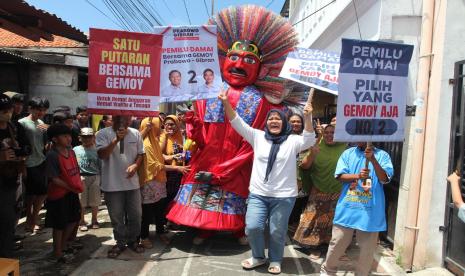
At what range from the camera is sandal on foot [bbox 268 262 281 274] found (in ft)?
13.5

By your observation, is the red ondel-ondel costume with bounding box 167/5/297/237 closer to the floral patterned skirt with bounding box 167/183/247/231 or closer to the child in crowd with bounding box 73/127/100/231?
the floral patterned skirt with bounding box 167/183/247/231

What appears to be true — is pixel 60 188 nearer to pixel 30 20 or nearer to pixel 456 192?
pixel 30 20

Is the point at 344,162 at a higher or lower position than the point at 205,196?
higher

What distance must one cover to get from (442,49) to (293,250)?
2687 mm

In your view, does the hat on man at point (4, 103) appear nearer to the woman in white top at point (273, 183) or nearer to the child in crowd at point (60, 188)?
the child in crowd at point (60, 188)

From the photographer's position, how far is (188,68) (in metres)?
4.33

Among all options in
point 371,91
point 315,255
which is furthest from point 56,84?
point 371,91

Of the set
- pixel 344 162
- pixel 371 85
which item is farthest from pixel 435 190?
pixel 371 85

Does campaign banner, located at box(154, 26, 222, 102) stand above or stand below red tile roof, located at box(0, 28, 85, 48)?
below

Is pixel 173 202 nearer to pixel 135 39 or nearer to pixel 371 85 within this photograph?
pixel 135 39

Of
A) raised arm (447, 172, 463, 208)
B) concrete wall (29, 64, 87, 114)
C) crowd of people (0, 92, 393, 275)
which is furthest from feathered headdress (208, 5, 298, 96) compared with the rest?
concrete wall (29, 64, 87, 114)

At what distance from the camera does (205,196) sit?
15.8 feet

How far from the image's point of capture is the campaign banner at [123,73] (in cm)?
399

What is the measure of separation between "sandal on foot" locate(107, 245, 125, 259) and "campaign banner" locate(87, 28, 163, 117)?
4.71ft
